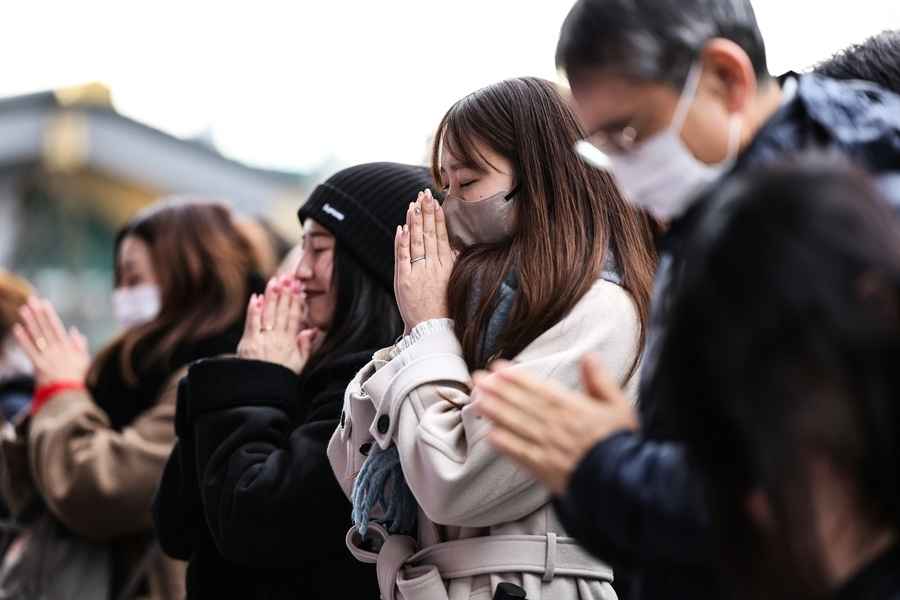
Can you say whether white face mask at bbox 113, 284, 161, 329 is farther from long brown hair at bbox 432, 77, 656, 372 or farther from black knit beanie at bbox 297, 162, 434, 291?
long brown hair at bbox 432, 77, 656, 372

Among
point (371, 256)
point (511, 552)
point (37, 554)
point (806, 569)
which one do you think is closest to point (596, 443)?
point (806, 569)

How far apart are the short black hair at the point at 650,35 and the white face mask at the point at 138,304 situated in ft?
10.4

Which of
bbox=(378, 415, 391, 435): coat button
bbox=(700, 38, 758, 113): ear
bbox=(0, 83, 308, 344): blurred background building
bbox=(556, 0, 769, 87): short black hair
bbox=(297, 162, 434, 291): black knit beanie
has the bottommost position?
bbox=(0, 83, 308, 344): blurred background building

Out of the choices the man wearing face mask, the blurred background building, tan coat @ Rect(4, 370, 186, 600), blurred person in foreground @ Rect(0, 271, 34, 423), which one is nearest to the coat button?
the man wearing face mask

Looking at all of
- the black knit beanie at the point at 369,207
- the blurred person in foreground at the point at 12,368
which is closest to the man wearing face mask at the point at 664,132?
the black knit beanie at the point at 369,207

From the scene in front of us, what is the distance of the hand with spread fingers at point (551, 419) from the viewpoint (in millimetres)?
1741

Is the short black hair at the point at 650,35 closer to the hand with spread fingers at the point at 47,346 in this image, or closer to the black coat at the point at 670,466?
the black coat at the point at 670,466

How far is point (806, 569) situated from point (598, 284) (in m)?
1.29

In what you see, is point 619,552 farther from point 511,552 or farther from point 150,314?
point 150,314

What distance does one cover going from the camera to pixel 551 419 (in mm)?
1758

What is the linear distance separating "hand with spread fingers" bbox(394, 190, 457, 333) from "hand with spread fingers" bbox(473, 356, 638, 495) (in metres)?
0.97

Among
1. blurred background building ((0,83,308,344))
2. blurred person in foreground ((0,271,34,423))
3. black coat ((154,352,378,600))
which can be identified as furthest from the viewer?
blurred background building ((0,83,308,344))

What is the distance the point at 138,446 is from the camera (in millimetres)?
4414

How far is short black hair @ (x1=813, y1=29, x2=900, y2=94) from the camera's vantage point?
8.98ft
